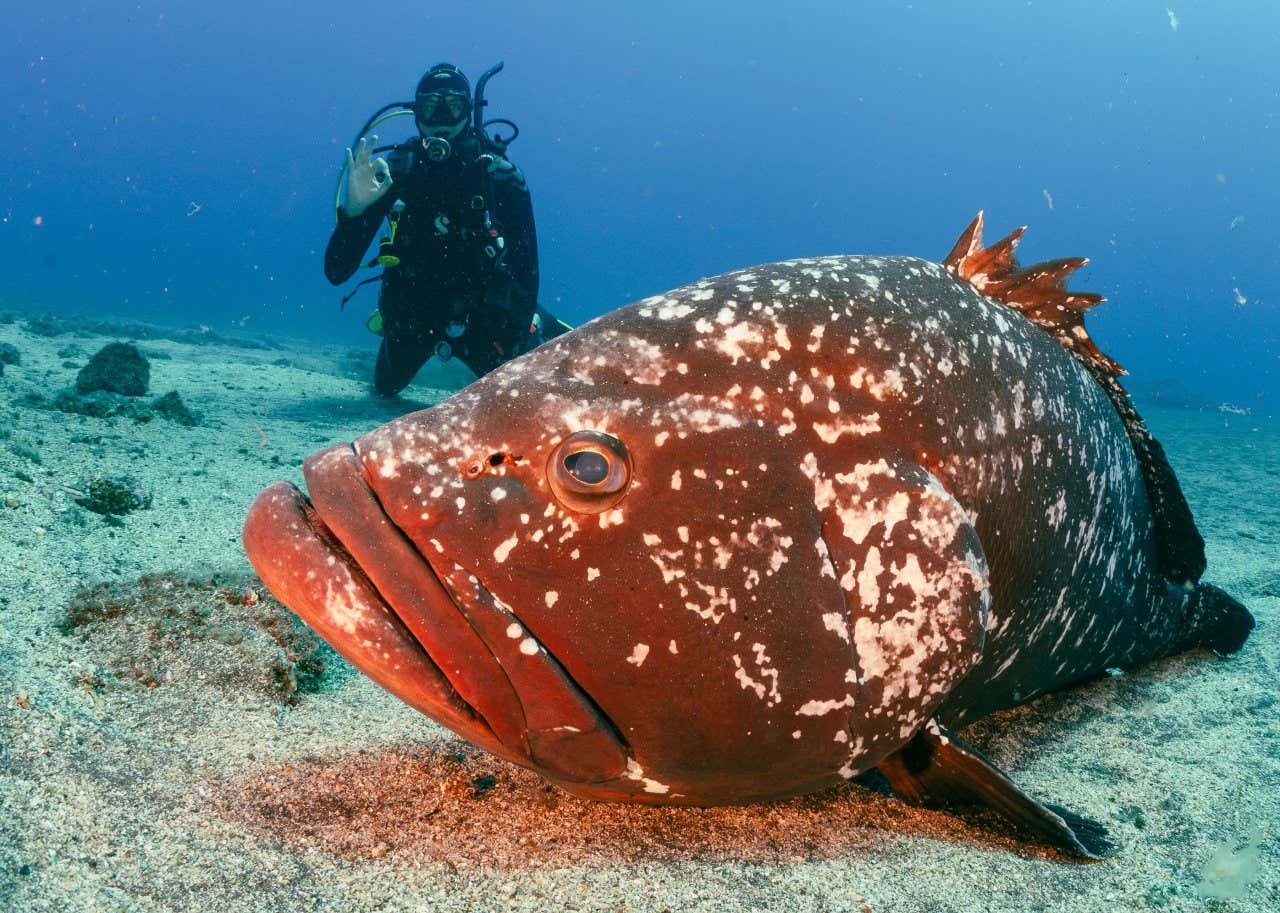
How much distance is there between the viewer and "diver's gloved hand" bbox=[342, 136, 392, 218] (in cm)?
805

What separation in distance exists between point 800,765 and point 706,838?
17.5 inches

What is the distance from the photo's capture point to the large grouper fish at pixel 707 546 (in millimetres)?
1830

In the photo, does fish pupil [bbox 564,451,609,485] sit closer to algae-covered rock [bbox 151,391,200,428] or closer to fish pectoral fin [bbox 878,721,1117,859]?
fish pectoral fin [bbox 878,721,1117,859]

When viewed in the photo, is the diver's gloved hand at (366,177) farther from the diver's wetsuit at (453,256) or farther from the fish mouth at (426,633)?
the fish mouth at (426,633)

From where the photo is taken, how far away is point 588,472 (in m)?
1.92

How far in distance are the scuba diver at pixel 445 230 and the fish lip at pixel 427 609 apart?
24.0 ft

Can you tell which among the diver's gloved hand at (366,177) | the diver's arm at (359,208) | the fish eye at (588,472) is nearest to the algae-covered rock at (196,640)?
the fish eye at (588,472)

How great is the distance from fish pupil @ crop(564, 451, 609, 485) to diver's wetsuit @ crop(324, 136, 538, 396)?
7.53 m

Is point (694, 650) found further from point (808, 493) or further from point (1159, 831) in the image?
point (1159, 831)

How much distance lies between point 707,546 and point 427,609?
2.40 feet

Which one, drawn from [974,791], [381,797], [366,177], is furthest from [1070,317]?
[366,177]

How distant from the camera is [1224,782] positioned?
9.46 feet

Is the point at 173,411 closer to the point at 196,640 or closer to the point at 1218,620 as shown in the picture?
the point at 196,640

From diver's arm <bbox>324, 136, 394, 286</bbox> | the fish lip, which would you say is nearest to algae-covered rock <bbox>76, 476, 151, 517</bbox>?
the fish lip
